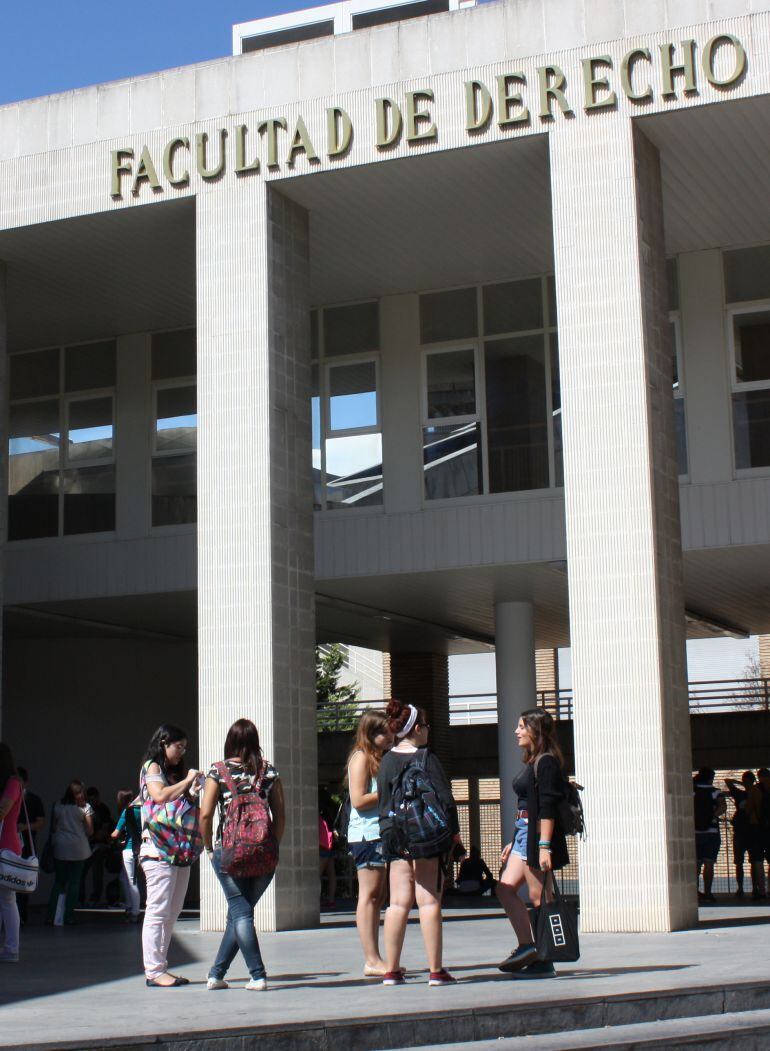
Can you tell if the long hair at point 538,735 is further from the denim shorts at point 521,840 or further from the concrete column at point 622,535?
the concrete column at point 622,535

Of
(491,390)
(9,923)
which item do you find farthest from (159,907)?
(491,390)

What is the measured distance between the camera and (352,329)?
20.0 metres

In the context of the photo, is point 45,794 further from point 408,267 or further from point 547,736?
point 547,736

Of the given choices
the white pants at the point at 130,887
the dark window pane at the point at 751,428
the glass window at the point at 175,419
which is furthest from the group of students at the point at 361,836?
the glass window at the point at 175,419

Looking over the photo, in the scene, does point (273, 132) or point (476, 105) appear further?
point (273, 132)

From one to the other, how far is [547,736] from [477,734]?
18332mm

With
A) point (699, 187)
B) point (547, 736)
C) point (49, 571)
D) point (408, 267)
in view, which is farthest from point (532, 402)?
point (547, 736)

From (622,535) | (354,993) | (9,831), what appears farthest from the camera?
(622,535)

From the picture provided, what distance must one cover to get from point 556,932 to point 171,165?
10.2 m

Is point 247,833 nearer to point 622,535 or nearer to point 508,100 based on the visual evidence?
point 622,535

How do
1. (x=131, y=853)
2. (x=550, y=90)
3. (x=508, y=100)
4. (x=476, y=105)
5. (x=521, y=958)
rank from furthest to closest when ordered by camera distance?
(x=131, y=853) → (x=476, y=105) → (x=508, y=100) → (x=550, y=90) → (x=521, y=958)

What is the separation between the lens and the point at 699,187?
53.8 ft

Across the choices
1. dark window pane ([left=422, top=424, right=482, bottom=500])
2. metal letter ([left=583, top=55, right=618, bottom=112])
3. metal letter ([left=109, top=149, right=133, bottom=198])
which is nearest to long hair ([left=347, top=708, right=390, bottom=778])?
metal letter ([left=583, top=55, right=618, bottom=112])

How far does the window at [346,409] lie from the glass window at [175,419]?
185 centimetres
